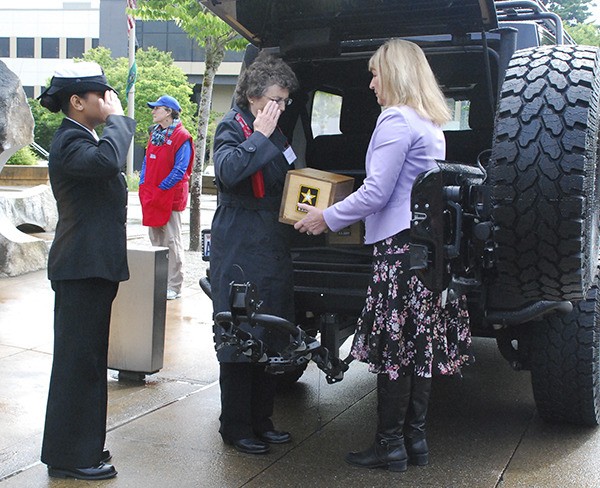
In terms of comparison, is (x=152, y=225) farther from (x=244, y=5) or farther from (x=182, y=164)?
(x=244, y=5)

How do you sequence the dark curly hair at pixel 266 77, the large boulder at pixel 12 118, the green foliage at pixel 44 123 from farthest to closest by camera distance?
1. the green foliage at pixel 44 123
2. the large boulder at pixel 12 118
3. the dark curly hair at pixel 266 77

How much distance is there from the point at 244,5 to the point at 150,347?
7.29 feet

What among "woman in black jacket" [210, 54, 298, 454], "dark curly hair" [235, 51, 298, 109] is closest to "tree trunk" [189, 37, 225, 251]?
"woman in black jacket" [210, 54, 298, 454]

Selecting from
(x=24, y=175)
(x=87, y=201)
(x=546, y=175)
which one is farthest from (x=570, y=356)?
(x=24, y=175)

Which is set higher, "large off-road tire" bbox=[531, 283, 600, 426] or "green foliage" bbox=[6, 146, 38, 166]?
"green foliage" bbox=[6, 146, 38, 166]

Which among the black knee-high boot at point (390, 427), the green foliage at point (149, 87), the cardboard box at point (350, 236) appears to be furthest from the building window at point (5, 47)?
the black knee-high boot at point (390, 427)

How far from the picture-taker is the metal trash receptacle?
5.34 meters

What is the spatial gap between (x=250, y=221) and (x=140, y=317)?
164cm

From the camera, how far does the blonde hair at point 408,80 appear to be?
149 inches

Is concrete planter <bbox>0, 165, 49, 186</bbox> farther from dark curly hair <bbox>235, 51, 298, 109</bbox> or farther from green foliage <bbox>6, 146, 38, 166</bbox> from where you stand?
dark curly hair <bbox>235, 51, 298, 109</bbox>

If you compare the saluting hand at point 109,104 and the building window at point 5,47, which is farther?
the building window at point 5,47

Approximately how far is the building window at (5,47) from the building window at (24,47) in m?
1.27

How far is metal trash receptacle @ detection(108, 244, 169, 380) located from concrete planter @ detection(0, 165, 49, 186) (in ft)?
61.8

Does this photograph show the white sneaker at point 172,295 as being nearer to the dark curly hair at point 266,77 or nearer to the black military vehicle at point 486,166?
the black military vehicle at point 486,166
